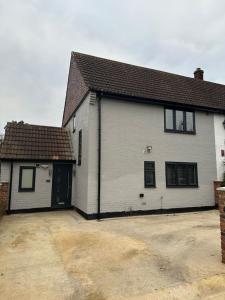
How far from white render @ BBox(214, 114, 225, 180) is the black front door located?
8.52 meters

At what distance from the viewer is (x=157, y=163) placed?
39.1 ft

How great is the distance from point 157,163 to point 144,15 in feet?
22.2

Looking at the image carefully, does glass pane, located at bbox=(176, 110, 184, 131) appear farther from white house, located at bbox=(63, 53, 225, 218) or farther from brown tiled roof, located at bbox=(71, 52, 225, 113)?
brown tiled roof, located at bbox=(71, 52, 225, 113)

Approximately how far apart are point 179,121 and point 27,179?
8893mm

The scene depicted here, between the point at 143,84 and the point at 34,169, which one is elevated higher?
the point at 143,84

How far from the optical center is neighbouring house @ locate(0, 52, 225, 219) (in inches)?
428

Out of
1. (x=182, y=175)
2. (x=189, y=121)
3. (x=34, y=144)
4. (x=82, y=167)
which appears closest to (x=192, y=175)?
(x=182, y=175)

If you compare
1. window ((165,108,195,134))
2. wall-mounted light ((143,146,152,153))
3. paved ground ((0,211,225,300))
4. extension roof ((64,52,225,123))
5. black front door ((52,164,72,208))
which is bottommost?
paved ground ((0,211,225,300))

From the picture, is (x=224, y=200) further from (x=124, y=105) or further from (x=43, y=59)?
(x=43, y=59)

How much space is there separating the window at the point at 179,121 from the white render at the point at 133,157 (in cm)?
32

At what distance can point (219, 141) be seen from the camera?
13.7 metres

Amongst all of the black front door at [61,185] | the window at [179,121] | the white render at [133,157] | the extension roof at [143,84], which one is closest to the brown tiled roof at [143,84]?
the extension roof at [143,84]

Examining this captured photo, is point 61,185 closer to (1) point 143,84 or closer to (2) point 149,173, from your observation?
(2) point 149,173

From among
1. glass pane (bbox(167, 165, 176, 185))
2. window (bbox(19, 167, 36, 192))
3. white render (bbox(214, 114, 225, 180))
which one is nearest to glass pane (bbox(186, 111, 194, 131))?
white render (bbox(214, 114, 225, 180))
